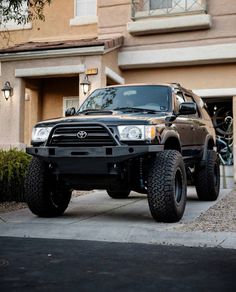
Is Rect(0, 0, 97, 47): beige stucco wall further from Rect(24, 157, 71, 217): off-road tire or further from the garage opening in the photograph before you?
Rect(24, 157, 71, 217): off-road tire

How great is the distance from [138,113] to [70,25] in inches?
373

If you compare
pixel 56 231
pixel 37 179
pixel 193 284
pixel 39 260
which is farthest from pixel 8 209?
pixel 193 284

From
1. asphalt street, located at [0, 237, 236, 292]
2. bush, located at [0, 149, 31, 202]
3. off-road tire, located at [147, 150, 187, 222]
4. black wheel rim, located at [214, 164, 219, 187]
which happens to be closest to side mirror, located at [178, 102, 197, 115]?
off-road tire, located at [147, 150, 187, 222]

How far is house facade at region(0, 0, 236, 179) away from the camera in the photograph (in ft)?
42.5

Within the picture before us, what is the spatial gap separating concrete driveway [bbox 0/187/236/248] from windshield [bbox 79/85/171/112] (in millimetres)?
1706

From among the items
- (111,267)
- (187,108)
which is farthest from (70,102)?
(111,267)

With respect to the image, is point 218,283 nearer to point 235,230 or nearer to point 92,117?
point 235,230

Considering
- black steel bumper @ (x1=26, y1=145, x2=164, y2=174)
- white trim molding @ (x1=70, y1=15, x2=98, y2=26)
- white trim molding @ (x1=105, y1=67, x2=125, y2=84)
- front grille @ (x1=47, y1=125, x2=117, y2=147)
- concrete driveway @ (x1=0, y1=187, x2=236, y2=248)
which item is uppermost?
white trim molding @ (x1=70, y1=15, x2=98, y2=26)

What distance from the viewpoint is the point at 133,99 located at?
308 inches

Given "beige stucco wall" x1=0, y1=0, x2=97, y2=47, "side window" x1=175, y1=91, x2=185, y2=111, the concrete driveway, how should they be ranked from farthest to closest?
"beige stucco wall" x1=0, y1=0, x2=97, y2=47
"side window" x1=175, y1=91, x2=185, y2=111
the concrete driveway

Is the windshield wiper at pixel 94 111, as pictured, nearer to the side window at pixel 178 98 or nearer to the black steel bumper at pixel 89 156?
the black steel bumper at pixel 89 156

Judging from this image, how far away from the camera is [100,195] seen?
35.2 ft

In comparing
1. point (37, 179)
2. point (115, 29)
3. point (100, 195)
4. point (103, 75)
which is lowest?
point (100, 195)

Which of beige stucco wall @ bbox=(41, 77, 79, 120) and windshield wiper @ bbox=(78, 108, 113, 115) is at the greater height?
beige stucco wall @ bbox=(41, 77, 79, 120)
